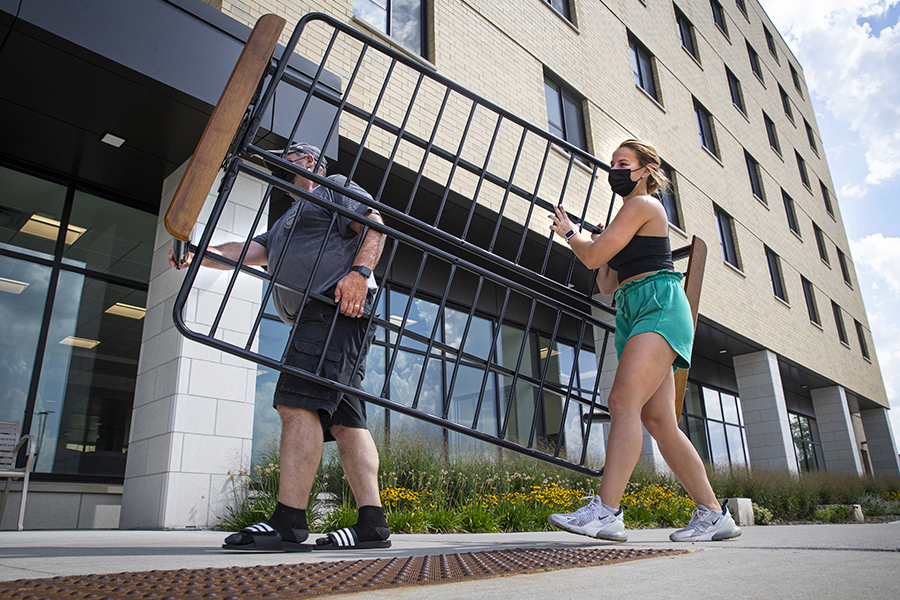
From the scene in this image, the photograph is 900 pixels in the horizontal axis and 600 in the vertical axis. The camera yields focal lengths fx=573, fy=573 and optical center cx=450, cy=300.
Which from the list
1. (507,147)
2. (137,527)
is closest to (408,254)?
(507,147)

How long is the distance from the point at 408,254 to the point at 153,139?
14.8 feet

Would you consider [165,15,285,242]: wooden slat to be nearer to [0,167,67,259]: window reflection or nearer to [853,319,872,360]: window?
[0,167,67,259]: window reflection

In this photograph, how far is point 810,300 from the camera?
1883cm

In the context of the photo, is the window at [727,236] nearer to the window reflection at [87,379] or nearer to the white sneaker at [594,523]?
the window reflection at [87,379]

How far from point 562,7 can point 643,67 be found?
10.4ft

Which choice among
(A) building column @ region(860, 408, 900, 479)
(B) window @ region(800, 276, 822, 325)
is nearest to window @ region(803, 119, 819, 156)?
(B) window @ region(800, 276, 822, 325)

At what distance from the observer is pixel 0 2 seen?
3.98m

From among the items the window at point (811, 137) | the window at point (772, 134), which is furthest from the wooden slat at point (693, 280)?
the window at point (811, 137)

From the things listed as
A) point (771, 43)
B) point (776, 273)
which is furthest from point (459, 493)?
point (771, 43)

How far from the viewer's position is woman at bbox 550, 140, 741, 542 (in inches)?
91.0

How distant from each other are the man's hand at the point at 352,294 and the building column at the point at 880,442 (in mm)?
25577

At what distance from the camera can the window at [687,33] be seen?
631 inches

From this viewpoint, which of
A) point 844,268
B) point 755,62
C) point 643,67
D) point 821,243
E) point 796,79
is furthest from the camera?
point 796,79

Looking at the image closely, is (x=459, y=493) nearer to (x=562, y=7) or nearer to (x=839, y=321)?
(x=562, y=7)
